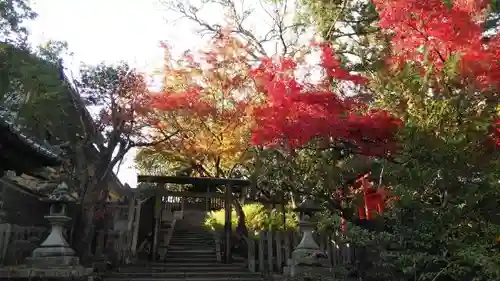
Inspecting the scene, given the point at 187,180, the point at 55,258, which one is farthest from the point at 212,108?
the point at 55,258

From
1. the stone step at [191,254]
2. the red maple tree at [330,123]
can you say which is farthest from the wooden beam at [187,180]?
the red maple tree at [330,123]

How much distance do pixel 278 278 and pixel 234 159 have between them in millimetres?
8956

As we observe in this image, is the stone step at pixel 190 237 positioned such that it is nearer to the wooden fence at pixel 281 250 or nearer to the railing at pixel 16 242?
the wooden fence at pixel 281 250

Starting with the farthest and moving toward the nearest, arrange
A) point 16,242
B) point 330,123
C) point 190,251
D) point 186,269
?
point 190,251 < point 186,269 < point 16,242 < point 330,123

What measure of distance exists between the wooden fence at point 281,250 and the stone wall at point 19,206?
6.99m

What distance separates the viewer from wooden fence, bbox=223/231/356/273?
1216cm

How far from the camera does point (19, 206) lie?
55.7 ft

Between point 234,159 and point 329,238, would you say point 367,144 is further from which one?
point 234,159

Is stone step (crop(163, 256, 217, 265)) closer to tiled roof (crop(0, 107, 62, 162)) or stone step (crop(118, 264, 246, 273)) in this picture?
stone step (crop(118, 264, 246, 273))

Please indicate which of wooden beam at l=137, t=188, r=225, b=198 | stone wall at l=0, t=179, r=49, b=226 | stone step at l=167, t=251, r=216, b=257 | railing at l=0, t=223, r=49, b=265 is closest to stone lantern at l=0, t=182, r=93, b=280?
railing at l=0, t=223, r=49, b=265

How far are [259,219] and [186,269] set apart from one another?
3061mm

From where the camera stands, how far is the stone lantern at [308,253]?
35.7ft

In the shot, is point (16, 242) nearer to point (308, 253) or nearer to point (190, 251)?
point (190, 251)

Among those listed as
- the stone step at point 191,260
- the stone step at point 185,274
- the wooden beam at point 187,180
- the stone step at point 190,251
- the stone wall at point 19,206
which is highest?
the wooden beam at point 187,180
